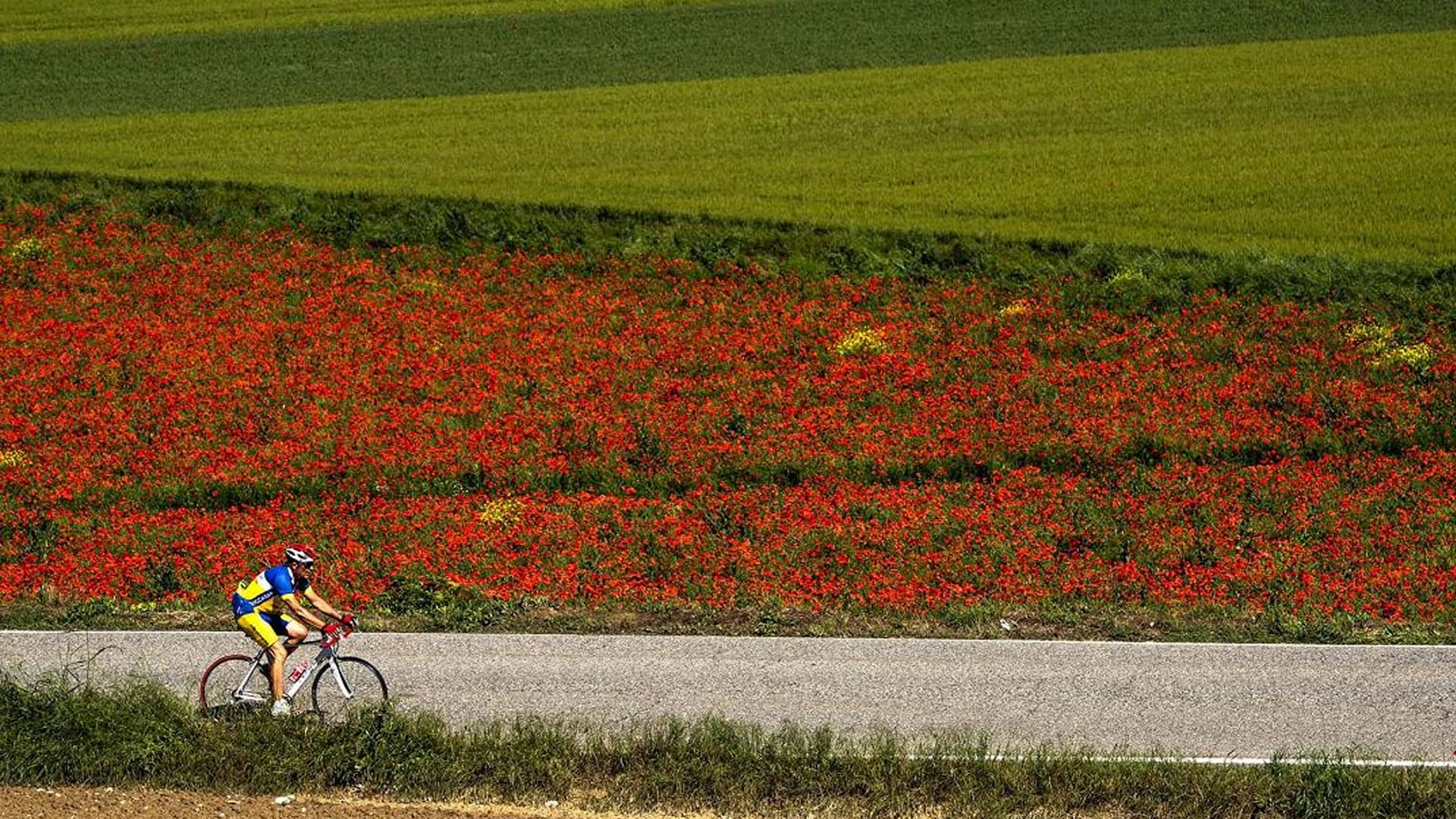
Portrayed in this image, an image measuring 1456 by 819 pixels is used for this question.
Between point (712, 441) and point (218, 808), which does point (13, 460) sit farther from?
point (218, 808)

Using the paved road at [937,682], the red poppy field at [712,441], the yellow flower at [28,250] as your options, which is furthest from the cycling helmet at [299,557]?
the yellow flower at [28,250]

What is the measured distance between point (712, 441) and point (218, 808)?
37.7 ft

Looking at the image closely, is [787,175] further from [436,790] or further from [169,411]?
[436,790]

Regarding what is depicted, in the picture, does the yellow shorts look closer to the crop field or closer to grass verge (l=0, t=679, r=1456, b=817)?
grass verge (l=0, t=679, r=1456, b=817)

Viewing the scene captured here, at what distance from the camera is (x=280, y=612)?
16.0 meters

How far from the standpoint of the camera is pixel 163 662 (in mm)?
17938

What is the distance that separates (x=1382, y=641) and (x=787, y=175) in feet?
68.9

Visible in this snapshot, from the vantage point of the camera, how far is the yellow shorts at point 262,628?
15.8 metres

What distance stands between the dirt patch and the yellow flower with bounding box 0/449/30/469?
10818 millimetres

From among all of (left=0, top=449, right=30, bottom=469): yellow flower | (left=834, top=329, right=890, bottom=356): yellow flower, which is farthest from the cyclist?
(left=834, top=329, right=890, bottom=356): yellow flower

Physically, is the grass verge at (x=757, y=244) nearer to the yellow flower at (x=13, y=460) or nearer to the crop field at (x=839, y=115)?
the crop field at (x=839, y=115)

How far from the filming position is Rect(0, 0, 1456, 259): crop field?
33438mm

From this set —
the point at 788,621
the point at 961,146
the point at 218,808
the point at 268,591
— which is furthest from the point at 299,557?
the point at 961,146

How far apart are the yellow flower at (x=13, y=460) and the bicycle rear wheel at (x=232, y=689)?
28.7ft
